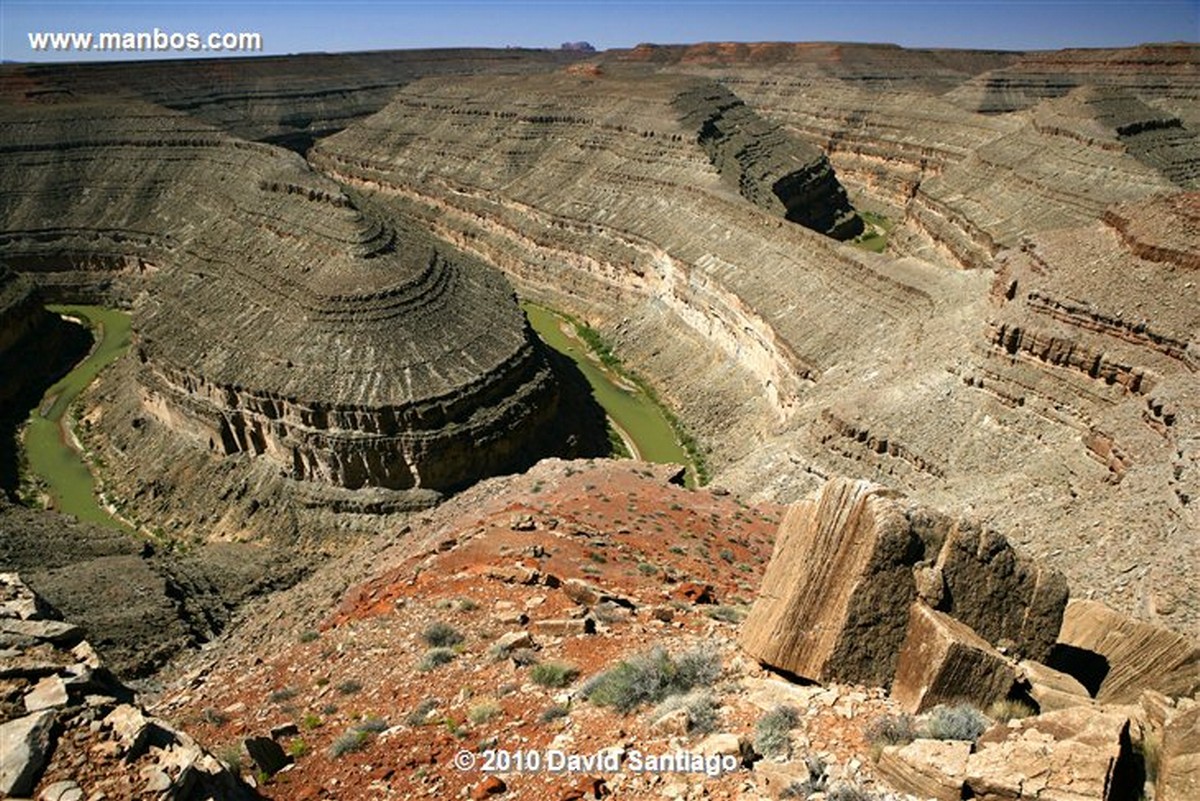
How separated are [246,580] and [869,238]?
208ft

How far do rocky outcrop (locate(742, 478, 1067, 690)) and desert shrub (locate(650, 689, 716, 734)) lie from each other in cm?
140

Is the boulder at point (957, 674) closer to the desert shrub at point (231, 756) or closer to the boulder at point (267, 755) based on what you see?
the boulder at point (267, 755)

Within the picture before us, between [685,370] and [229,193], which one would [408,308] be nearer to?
[685,370]

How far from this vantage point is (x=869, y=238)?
74.6 m

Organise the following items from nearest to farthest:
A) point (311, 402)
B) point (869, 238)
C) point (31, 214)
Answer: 1. point (311, 402)
2. point (31, 214)
3. point (869, 238)

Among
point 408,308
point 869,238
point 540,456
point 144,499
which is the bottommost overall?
point 144,499

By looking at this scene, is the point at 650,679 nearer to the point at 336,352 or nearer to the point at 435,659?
the point at 435,659

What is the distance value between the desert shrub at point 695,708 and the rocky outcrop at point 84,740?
577cm

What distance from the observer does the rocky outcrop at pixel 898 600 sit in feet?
37.1

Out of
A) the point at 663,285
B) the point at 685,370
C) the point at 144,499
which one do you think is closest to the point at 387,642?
the point at 144,499

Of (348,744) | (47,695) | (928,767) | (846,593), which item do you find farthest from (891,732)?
(47,695)

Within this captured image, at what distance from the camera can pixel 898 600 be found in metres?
12.0

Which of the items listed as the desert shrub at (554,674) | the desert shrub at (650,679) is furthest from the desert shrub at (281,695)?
the desert shrub at (650,679)

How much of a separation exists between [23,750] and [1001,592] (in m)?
13.2
